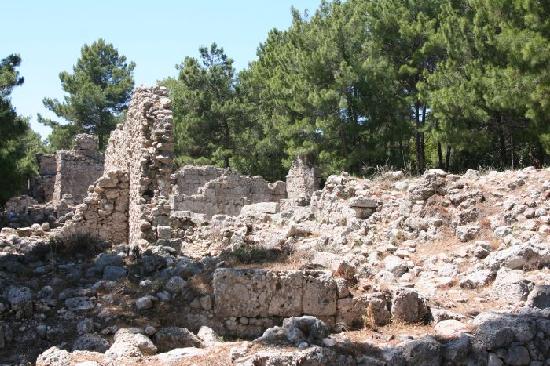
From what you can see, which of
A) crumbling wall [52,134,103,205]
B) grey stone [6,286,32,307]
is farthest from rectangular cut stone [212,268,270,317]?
crumbling wall [52,134,103,205]

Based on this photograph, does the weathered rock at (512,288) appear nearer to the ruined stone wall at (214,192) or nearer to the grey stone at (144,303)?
the grey stone at (144,303)

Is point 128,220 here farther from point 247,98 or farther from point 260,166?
point 247,98

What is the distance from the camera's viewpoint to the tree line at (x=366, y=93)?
18094mm

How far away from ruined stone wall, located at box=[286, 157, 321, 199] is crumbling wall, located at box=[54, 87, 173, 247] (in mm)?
13426

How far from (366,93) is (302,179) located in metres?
4.51

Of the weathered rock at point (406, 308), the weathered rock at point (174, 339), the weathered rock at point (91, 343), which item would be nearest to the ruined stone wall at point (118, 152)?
the weathered rock at point (91, 343)

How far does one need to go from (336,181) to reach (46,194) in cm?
2023

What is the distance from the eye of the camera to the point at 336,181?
16531 mm

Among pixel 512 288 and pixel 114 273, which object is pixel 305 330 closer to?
pixel 512 288

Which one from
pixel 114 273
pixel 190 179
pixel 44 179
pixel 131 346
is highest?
A: pixel 44 179

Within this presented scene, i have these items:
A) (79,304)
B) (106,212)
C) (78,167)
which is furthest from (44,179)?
(79,304)

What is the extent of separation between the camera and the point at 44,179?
32469 millimetres

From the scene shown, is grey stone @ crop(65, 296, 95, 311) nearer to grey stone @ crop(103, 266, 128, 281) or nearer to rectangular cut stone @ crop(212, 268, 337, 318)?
grey stone @ crop(103, 266, 128, 281)

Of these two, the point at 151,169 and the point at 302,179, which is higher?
the point at 302,179
